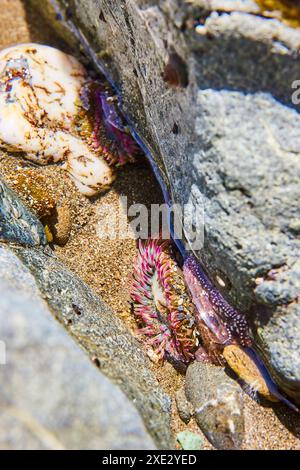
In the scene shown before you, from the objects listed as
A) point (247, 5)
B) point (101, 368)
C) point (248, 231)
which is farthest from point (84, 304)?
point (247, 5)

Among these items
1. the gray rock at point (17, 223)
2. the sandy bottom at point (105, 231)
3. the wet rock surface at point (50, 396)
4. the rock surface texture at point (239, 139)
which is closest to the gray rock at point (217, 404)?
the sandy bottom at point (105, 231)

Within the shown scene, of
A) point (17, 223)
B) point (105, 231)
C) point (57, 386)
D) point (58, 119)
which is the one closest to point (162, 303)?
point (105, 231)

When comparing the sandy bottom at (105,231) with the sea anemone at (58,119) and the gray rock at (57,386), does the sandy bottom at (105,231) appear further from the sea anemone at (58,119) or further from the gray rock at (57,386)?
the gray rock at (57,386)

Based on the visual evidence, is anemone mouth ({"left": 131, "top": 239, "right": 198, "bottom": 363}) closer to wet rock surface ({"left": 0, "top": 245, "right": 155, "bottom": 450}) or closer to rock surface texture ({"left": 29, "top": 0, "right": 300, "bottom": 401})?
rock surface texture ({"left": 29, "top": 0, "right": 300, "bottom": 401})

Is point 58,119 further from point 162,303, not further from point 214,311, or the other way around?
point 214,311

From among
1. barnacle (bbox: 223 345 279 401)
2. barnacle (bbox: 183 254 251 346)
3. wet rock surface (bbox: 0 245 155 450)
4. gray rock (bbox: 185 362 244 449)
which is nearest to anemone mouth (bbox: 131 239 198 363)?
barnacle (bbox: 183 254 251 346)

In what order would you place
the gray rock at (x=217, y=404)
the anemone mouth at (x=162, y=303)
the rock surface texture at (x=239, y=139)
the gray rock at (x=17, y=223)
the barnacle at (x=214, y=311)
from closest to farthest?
the rock surface texture at (x=239, y=139), the gray rock at (x=217, y=404), the gray rock at (x=17, y=223), the barnacle at (x=214, y=311), the anemone mouth at (x=162, y=303)

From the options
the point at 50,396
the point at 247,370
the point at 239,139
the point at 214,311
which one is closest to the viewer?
the point at 50,396

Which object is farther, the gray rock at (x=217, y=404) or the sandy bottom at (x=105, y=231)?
the sandy bottom at (x=105, y=231)
